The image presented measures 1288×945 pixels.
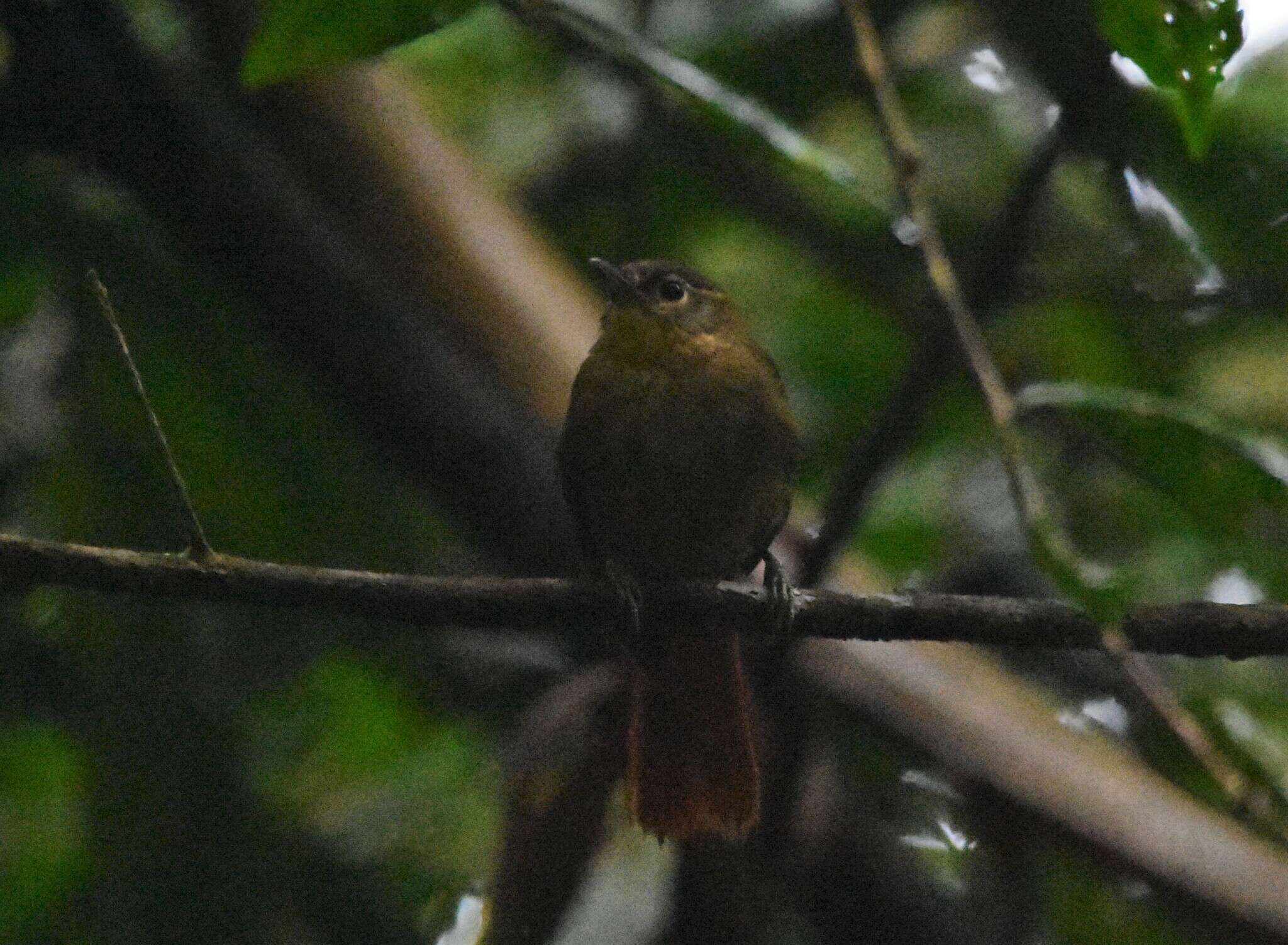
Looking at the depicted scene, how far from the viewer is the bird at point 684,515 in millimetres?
3006

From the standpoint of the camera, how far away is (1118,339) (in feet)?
11.6

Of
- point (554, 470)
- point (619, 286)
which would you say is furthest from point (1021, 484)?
point (619, 286)

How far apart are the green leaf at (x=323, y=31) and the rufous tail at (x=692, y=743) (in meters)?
1.27

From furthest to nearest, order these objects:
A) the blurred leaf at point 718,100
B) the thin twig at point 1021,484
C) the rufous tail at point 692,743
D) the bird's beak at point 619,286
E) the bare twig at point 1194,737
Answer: the bird's beak at point 619,286
the rufous tail at point 692,743
the blurred leaf at point 718,100
the bare twig at point 1194,737
the thin twig at point 1021,484

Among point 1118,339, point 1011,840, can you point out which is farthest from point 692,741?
point 1118,339

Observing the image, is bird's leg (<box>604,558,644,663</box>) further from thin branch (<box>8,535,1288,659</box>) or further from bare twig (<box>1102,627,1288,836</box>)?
bare twig (<box>1102,627,1288,836</box>)

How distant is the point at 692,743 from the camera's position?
3.06 meters

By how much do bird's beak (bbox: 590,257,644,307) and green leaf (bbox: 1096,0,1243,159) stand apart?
5.28ft

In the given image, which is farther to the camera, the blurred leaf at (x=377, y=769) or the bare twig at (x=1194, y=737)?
the blurred leaf at (x=377, y=769)

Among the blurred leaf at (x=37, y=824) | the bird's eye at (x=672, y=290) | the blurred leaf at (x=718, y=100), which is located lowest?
the blurred leaf at (x=37, y=824)

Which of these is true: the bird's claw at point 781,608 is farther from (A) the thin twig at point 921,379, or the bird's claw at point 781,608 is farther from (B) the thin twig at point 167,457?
(B) the thin twig at point 167,457

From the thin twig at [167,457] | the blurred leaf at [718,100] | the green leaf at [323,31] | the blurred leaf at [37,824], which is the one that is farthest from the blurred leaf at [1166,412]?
the blurred leaf at [37,824]

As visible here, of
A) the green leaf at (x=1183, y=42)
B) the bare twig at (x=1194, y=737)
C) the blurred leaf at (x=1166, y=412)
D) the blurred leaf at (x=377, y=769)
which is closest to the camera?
the green leaf at (x=1183, y=42)

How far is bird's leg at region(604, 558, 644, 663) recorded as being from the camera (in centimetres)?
241
